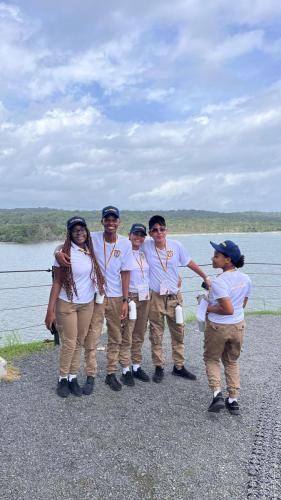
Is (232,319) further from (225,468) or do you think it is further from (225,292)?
(225,468)

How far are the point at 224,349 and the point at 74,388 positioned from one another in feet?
4.80

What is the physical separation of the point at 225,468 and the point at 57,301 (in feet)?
6.40

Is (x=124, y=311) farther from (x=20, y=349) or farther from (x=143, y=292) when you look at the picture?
(x=20, y=349)

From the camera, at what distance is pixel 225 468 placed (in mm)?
3008

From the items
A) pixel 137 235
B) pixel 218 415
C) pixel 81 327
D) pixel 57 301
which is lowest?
pixel 218 415

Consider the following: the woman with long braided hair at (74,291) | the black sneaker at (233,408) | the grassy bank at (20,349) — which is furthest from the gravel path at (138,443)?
the grassy bank at (20,349)

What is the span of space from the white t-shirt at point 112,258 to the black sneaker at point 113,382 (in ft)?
2.82

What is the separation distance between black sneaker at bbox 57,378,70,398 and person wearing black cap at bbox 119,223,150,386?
0.62 meters

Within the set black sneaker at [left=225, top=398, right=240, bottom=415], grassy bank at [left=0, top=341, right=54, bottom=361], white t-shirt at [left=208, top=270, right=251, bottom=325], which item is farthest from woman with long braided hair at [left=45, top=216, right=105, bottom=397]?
grassy bank at [left=0, top=341, right=54, bottom=361]

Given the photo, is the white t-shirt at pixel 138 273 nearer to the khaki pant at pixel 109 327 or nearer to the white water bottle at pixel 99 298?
the khaki pant at pixel 109 327

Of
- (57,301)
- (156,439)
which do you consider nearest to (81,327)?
(57,301)

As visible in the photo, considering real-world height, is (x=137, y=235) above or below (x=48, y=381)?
above

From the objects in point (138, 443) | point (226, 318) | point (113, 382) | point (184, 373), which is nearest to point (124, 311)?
point (113, 382)

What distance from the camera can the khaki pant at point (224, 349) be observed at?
379 centimetres
